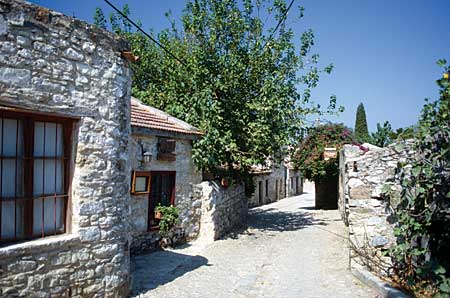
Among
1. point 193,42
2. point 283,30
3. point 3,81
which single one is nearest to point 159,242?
point 3,81

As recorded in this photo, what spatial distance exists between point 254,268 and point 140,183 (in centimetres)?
324

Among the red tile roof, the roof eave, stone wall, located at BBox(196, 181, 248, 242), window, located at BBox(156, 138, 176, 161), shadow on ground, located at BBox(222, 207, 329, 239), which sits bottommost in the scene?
shadow on ground, located at BBox(222, 207, 329, 239)

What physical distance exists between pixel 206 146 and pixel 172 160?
1.18 meters

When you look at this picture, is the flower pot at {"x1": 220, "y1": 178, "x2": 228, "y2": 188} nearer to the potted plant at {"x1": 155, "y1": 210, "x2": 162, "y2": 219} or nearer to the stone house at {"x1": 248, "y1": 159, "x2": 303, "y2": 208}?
the potted plant at {"x1": 155, "y1": 210, "x2": 162, "y2": 219}

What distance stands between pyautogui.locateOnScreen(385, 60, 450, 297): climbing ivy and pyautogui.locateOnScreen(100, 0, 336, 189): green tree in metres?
5.14

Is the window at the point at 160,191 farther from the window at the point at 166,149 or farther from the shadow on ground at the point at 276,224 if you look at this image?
the shadow on ground at the point at 276,224

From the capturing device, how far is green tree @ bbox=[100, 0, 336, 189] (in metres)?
10.7

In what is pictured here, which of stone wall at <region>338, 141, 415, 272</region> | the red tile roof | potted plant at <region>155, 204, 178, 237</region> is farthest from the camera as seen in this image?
potted plant at <region>155, 204, 178, 237</region>

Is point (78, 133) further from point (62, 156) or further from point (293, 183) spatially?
point (293, 183)

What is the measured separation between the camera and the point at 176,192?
9.59 metres

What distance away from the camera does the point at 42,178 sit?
15.4 ft

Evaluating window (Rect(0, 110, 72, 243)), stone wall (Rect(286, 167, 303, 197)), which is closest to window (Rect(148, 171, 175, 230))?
window (Rect(0, 110, 72, 243))

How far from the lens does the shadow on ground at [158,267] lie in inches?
249

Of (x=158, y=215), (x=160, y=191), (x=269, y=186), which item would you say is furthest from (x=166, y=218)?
(x=269, y=186)
